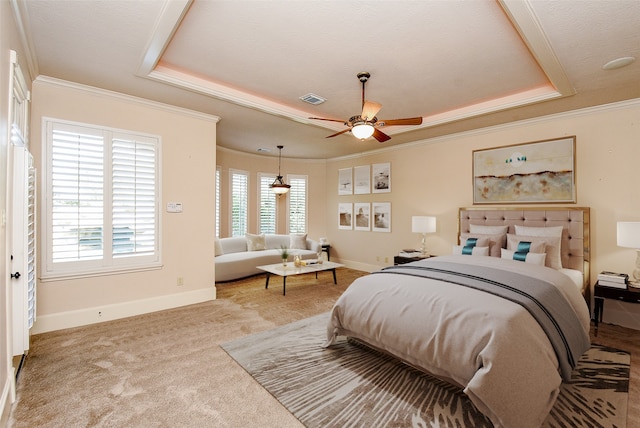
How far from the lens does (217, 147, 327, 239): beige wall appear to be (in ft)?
22.9

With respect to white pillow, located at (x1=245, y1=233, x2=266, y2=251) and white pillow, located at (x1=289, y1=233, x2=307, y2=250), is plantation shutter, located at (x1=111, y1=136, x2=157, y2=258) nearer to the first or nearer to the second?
white pillow, located at (x1=245, y1=233, x2=266, y2=251)

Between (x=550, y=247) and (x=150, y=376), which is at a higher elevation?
(x=550, y=247)

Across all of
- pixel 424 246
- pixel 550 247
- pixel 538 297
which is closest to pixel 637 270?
pixel 550 247

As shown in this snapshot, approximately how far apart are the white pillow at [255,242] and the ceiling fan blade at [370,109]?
14.5 feet

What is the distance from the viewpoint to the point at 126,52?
9.28 ft

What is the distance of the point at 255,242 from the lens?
270 inches

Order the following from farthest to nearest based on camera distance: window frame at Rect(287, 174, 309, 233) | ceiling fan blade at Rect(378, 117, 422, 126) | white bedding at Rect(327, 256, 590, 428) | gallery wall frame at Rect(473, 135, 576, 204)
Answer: window frame at Rect(287, 174, 309, 233)
gallery wall frame at Rect(473, 135, 576, 204)
ceiling fan blade at Rect(378, 117, 422, 126)
white bedding at Rect(327, 256, 590, 428)

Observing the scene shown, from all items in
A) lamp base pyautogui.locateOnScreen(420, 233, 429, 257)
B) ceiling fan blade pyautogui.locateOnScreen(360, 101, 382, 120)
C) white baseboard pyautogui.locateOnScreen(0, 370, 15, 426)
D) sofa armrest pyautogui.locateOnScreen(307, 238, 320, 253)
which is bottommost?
white baseboard pyautogui.locateOnScreen(0, 370, 15, 426)

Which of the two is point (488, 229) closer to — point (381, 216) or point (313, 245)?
point (381, 216)

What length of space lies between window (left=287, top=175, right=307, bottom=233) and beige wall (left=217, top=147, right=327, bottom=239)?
0.35 ft

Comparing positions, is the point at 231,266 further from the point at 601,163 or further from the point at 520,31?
the point at 601,163

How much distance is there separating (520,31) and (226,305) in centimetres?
446

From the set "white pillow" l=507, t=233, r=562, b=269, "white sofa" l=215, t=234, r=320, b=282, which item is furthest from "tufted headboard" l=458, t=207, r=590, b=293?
"white sofa" l=215, t=234, r=320, b=282

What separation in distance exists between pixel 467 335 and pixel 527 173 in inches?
137
